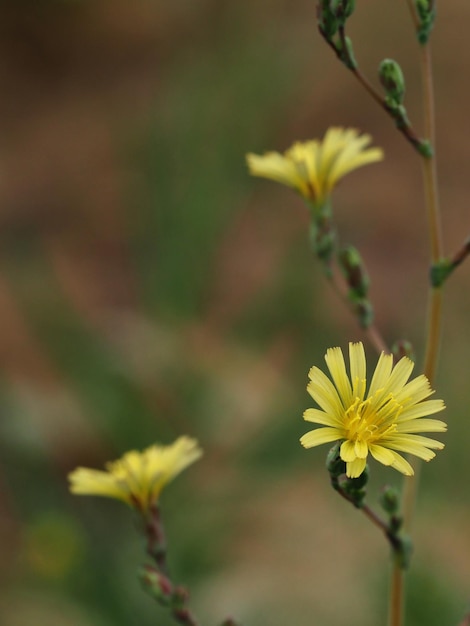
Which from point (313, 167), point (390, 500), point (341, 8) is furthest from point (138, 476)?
point (341, 8)

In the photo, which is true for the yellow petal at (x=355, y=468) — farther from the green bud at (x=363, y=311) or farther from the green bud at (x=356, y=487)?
the green bud at (x=363, y=311)

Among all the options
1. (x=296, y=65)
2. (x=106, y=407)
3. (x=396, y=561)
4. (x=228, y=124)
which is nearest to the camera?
(x=396, y=561)

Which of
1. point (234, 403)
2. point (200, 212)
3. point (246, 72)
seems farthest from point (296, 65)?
point (234, 403)

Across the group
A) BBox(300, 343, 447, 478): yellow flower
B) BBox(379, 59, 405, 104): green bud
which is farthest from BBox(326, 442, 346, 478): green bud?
BBox(379, 59, 405, 104): green bud

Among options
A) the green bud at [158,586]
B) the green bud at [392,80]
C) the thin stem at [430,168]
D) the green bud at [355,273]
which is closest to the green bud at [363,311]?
the green bud at [355,273]

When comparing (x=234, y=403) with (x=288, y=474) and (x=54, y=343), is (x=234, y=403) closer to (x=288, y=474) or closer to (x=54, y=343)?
(x=288, y=474)

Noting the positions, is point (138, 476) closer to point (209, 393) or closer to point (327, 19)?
point (327, 19)
